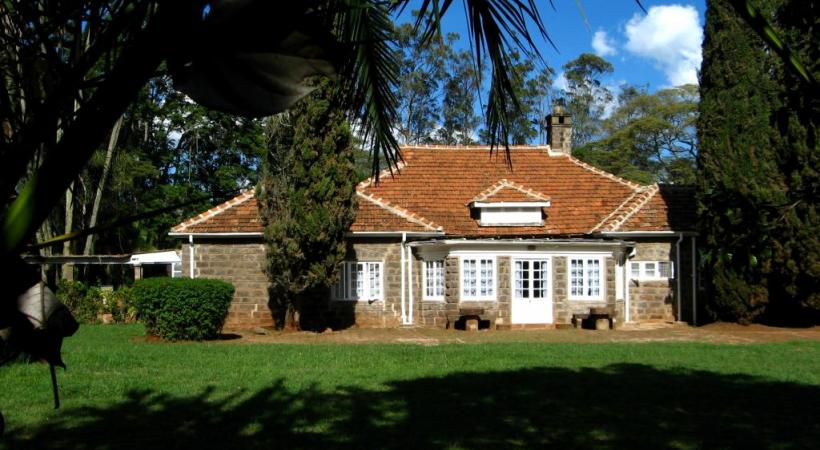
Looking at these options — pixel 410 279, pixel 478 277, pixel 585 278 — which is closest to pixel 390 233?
pixel 410 279

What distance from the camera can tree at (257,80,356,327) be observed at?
18.3 metres

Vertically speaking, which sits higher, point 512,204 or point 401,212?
point 512,204

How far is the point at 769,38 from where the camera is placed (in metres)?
2.18

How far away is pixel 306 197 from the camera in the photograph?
18391mm

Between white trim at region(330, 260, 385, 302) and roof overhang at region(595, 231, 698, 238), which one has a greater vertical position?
roof overhang at region(595, 231, 698, 238)

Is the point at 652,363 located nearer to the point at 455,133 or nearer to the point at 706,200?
the point at 706,200

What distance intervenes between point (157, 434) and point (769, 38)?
6.57 meters

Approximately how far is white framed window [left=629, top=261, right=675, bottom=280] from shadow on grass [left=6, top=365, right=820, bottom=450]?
38.0ft

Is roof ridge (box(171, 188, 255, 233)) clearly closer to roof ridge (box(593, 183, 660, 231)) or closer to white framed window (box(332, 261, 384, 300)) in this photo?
white framed window (box(332, 261, 384, 300))

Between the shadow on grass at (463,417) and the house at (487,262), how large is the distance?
9.91m

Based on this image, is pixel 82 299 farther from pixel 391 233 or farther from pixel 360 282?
pixel 391 233

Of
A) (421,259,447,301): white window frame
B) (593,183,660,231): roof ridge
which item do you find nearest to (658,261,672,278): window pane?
(593,183,660,231): roof ridge

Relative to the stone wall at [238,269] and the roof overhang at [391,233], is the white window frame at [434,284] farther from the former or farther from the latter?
the stone wall at [238,269]

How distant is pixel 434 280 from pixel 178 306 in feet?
23.6
